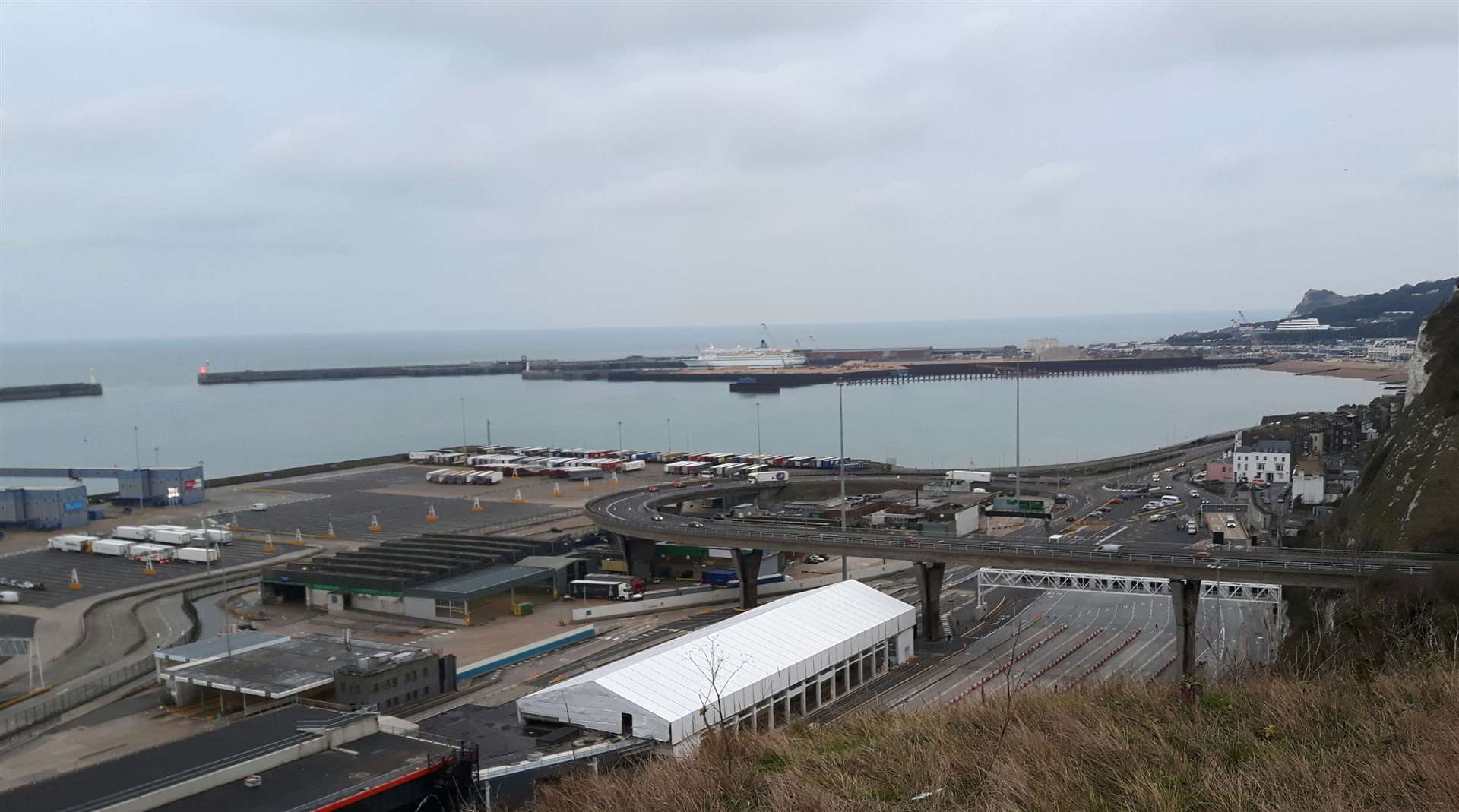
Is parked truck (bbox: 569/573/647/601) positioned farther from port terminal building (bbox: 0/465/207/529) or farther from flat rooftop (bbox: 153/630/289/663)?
port terminal building (bbox: 0/465/207/529)

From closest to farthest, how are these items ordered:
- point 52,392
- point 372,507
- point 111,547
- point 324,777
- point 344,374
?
point 324,777 < point 111,547 < point 372,507 < point 52,392 < point 344,374

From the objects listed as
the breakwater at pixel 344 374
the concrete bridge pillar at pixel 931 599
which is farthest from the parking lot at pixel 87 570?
the breakwater at pixel 344 374

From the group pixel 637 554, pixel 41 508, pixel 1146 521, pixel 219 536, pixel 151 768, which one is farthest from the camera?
pixel 41 508

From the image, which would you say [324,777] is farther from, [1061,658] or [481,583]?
[481,583]

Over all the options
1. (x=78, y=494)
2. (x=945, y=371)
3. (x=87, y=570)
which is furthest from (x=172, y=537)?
(x=945, y=371)

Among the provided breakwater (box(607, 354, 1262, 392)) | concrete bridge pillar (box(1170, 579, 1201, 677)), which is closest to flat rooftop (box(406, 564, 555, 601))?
concrete bridge pillar (box(1170, 579, 1201, 677))

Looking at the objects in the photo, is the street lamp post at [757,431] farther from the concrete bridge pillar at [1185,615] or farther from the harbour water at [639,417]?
the concrete bridge pillar at [1185,615]

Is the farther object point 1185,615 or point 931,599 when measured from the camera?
point 931,599
